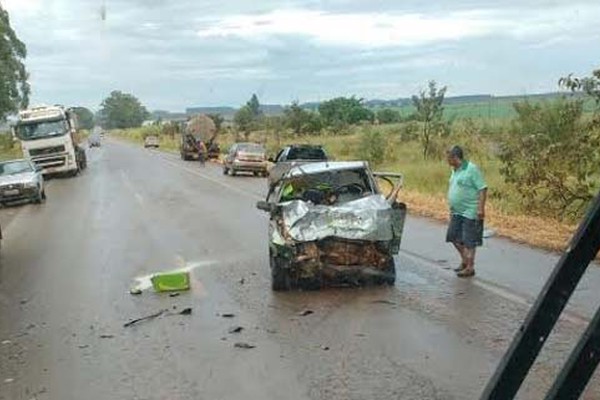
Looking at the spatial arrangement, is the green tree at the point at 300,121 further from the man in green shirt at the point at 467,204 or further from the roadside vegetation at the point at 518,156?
the man in green shirt at the point at 467,204

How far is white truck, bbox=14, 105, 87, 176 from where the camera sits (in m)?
42.8

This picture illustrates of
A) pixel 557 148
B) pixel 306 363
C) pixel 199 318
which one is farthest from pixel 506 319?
pixel 557 148

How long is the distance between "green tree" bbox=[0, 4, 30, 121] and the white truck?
14.7 m

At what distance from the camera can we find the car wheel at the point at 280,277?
35.5 feet

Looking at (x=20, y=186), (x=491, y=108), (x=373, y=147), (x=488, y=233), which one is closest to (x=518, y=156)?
(x=488, y=233)

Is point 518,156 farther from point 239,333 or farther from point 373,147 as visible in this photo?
point 373,147

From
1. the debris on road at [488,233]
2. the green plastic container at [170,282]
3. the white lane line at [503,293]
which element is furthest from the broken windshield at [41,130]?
the green plastic container at [170,282]

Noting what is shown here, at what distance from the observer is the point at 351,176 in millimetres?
A: 12180

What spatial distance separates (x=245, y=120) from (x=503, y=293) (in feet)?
243

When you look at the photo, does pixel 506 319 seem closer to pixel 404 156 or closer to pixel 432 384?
pixel 432 384

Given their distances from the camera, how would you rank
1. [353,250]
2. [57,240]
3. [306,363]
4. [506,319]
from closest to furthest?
[306,363] → [506,319] → [353,250] → [57,240]

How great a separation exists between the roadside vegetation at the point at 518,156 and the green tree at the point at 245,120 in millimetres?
19186

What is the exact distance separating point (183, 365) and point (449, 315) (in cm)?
304

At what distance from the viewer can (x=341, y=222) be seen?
10.9 meters
